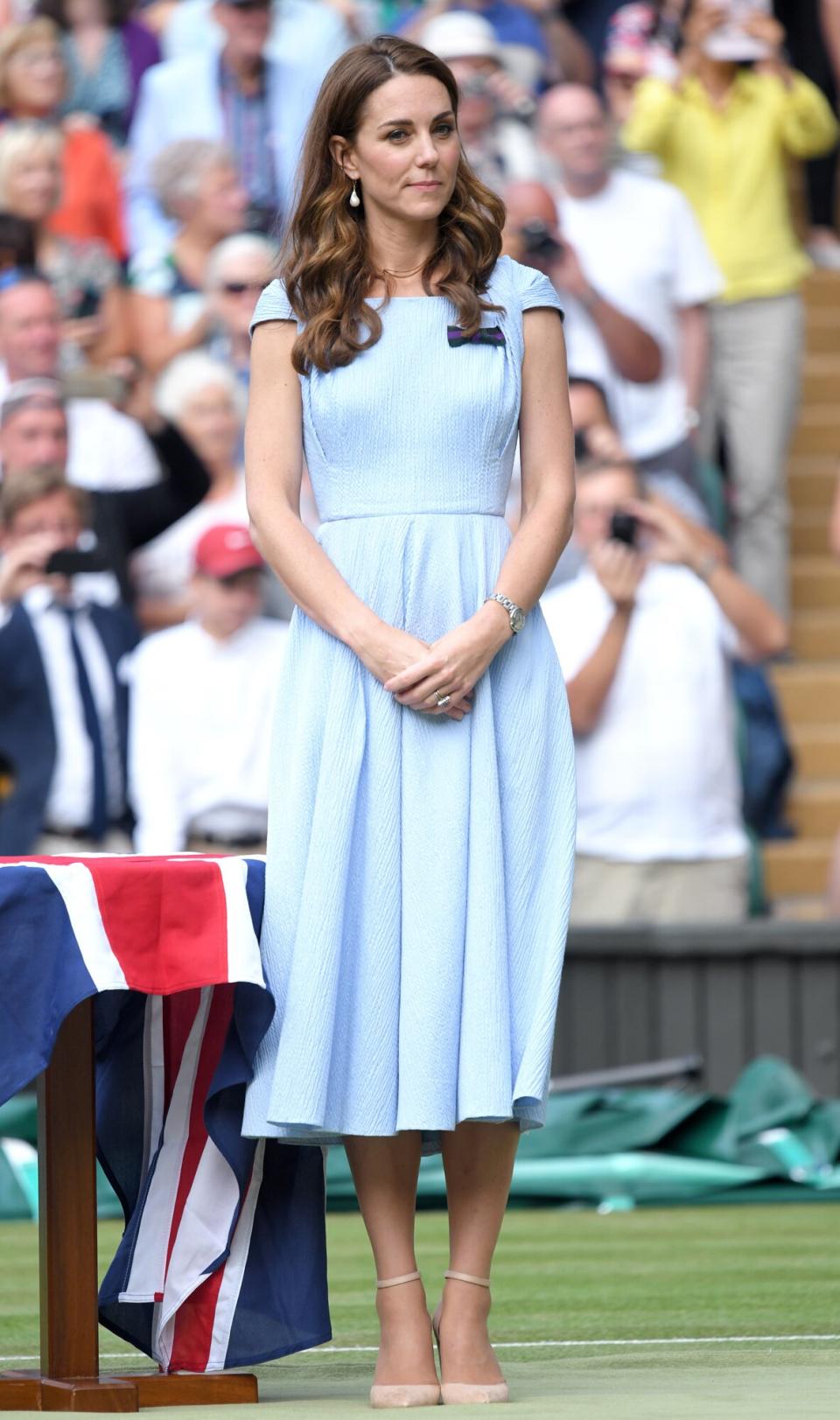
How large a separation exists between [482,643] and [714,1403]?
1.05m

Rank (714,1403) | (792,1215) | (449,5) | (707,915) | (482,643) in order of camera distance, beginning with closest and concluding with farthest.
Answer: (714,1403) < (482,643) < (792,1215) < (707,915) < (449,5)

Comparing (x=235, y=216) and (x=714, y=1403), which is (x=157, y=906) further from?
(x=235, y=216)

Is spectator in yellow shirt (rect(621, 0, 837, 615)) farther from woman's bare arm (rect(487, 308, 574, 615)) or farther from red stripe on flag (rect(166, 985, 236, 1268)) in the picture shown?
red stripe on flag (rect(166, 985, 236, 1268))

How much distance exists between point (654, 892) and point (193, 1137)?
4.82 m

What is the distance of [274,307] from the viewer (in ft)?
12.2

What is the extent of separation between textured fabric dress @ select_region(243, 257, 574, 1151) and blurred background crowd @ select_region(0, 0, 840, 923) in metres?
4.46

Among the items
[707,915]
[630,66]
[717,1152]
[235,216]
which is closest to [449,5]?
[630,66]

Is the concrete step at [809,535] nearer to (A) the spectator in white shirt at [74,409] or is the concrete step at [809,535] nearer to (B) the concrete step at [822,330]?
(B) the concrete step at [822,330]

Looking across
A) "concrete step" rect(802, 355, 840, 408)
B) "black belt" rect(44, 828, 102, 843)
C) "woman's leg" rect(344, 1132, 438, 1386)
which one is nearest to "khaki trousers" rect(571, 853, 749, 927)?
"black belt" rect(44, 828, 102, 843)

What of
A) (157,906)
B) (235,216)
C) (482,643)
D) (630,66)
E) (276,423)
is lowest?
(157,906)

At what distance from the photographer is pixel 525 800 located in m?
3.62

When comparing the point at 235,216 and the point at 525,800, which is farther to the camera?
the point at 235,216

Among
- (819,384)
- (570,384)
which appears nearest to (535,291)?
(570,384)

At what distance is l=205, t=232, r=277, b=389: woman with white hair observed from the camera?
934 centimetres
